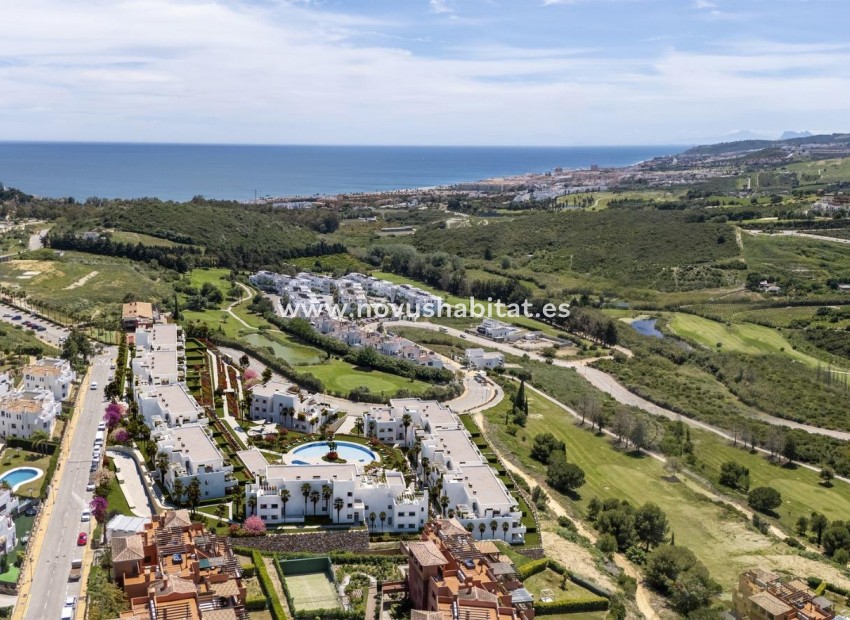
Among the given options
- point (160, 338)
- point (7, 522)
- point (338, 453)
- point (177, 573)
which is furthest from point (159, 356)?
point (177, 573)

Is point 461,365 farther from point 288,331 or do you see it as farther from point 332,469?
point 332,469

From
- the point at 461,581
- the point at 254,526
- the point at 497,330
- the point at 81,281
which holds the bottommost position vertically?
the point at 254,526

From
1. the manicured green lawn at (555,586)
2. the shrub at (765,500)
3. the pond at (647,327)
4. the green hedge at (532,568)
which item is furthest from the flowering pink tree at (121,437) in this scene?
the pond at (647,327)

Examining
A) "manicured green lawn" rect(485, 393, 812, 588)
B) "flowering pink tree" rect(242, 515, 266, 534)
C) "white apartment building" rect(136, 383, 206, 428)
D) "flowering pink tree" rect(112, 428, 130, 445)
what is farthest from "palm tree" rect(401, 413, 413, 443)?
"flowering pink tree" rect(112, 428, 130, 445)

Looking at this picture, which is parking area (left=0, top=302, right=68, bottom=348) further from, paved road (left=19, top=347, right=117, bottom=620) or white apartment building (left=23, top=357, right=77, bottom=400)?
paved road (left=19, top=347, right=117, bottom=620)

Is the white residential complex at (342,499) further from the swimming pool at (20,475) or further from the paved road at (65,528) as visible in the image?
the swimming pool at (20,475)

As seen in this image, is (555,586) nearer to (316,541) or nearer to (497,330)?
(316,541)

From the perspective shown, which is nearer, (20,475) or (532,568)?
(532,568)
